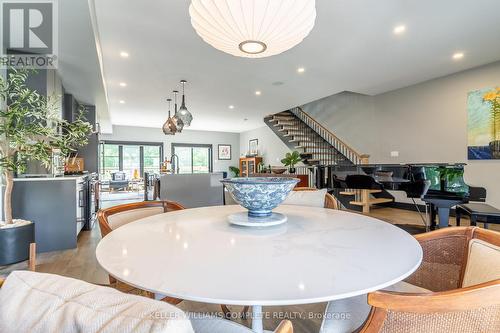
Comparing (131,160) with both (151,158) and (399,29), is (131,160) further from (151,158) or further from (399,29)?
(399,29)

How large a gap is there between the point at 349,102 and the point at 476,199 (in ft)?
14.6

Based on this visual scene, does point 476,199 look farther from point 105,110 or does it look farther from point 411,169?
point 105,110

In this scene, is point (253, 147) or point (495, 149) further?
point (253, 147)

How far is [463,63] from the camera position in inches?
166

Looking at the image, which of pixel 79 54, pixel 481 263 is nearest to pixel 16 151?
pixel 79 54

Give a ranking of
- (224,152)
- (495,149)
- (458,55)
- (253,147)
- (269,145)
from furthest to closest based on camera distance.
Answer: (224,152), (253,147), (269,145), (495,149), (458,55)

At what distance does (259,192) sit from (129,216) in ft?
2.96

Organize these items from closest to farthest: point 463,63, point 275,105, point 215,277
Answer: point 215,277
point 463,63
point 275,105

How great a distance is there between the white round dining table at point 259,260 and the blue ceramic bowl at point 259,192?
12 cm

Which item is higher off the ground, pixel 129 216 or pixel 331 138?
pixel 331 138

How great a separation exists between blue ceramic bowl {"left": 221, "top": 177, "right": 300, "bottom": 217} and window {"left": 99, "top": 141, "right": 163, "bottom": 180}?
32.3 ft

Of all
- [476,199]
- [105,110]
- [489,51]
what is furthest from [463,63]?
[105,110]

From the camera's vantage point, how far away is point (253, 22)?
1.26m

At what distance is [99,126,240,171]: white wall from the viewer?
1036 cm
